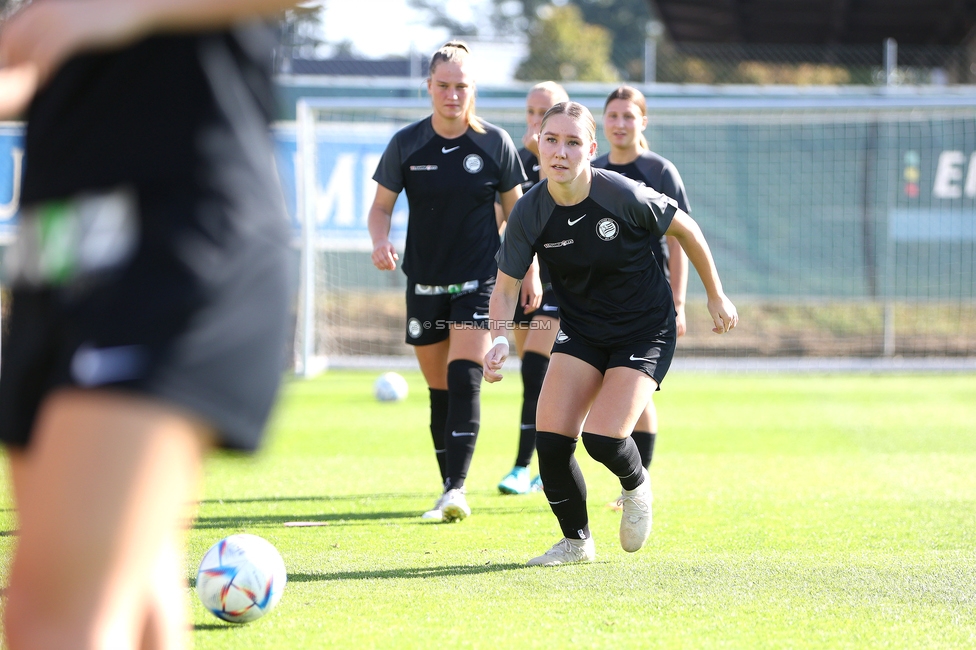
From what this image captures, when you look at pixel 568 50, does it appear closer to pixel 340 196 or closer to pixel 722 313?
pixel 340 196

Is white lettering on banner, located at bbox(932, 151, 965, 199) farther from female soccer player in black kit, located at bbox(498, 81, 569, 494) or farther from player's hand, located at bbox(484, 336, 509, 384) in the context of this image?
player's hand, located at bbox(484, 336, 509, 384)

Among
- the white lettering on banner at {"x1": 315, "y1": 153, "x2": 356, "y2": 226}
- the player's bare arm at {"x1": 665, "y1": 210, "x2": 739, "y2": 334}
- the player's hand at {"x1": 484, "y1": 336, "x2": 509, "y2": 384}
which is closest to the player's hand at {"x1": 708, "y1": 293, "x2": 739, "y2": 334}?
the player's bare arm at {"x1": 665, "y1": 210, "x2": 739, "y2": 334}

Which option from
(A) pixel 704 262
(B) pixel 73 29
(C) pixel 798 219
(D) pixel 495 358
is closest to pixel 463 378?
(D) pixel 495 358

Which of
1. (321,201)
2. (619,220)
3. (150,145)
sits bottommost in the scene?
(321,201)

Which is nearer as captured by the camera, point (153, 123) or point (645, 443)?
point (153, 123)

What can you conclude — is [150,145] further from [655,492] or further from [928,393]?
[928,393]

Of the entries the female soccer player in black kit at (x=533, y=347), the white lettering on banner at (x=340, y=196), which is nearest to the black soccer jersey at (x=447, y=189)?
the female soccer player in black kit at (x=533, y=347)

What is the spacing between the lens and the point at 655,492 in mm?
6246

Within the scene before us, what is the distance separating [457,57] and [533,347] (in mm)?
1731

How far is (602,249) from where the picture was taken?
14.6ft

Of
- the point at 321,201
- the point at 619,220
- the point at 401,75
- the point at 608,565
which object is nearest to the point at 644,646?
the point at 608,565

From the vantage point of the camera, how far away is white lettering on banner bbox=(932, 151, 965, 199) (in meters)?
14.4

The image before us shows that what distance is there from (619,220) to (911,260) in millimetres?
11138

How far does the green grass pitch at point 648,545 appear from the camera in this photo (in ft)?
11.4
